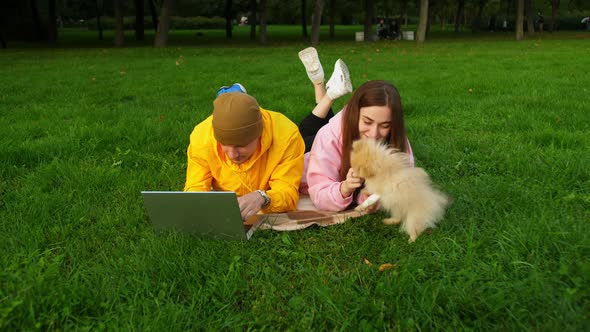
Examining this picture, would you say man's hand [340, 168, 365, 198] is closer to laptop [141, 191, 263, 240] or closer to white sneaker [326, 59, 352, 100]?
laptop [141, 191, 263, 240]

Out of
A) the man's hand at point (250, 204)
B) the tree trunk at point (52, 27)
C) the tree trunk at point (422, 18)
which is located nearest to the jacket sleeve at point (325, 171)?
the man's hand at point (250, 204)

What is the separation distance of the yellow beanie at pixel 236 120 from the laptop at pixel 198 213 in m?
0.42

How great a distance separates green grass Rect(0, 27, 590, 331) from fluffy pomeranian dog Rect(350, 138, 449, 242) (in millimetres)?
209

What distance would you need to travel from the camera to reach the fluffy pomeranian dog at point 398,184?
109 inches

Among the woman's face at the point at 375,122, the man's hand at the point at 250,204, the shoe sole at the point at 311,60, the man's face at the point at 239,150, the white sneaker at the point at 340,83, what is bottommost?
the man's hand at the point at 250,204

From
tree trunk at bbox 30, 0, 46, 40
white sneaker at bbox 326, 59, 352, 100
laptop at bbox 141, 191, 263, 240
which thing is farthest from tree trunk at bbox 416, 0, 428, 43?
tree trunk at bbox 30, 0, 46, 40

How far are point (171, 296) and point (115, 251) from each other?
0.65 m

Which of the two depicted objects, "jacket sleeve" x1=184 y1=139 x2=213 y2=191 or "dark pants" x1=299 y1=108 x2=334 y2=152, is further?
"dark pants" x1=299 y1=108 x2=334 y2=152

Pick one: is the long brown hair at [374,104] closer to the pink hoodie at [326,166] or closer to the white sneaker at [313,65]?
the pink hoodie at [326,166]

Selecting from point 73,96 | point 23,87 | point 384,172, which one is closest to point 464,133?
point 384,172

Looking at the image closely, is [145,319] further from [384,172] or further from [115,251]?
[384,172]

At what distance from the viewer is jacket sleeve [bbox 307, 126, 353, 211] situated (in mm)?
3490

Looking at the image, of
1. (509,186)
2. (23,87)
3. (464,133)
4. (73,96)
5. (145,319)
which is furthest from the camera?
(23,87)

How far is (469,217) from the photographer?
10.7ft
